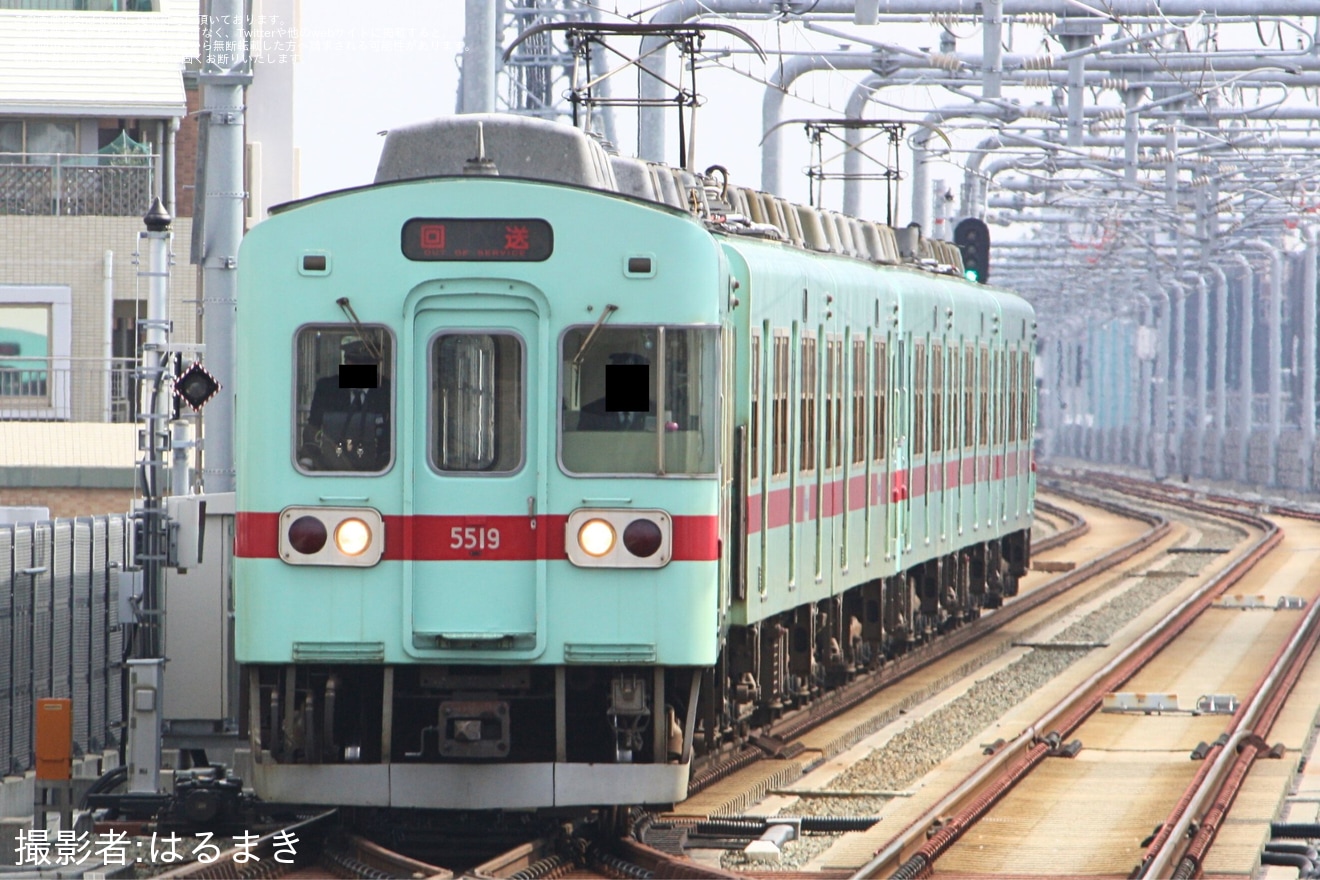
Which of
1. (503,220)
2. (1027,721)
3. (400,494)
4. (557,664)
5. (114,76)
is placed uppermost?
(114,76)

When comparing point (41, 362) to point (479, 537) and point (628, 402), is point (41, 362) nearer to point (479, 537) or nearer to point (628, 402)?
point (479, 537)

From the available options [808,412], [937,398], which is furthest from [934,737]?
[937,398]

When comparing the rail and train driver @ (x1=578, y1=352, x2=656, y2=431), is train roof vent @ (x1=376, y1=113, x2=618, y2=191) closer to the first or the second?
train driver @ (x1=578, y1=352, x2=656, y2=431)

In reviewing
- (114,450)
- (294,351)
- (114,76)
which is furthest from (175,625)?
(114,76)

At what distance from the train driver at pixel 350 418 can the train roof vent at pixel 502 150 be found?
4.14 ft

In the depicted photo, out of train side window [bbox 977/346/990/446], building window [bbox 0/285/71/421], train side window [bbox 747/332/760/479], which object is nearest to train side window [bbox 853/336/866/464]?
train side window [bbox 747/332/760/479]

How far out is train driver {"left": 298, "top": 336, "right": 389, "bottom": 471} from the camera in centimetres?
1001

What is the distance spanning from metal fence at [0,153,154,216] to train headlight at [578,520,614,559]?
20819 millimetres

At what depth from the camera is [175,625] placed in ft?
41.0

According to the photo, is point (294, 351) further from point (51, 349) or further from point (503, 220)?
point (51, 349)

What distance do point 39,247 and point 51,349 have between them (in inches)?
54.9

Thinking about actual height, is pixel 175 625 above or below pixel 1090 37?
below

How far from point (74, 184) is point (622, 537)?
21375 millimetres

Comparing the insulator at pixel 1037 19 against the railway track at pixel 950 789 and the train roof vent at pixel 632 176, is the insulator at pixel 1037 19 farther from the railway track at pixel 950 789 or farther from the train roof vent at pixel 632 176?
the train roof vent at pixel 632 176
